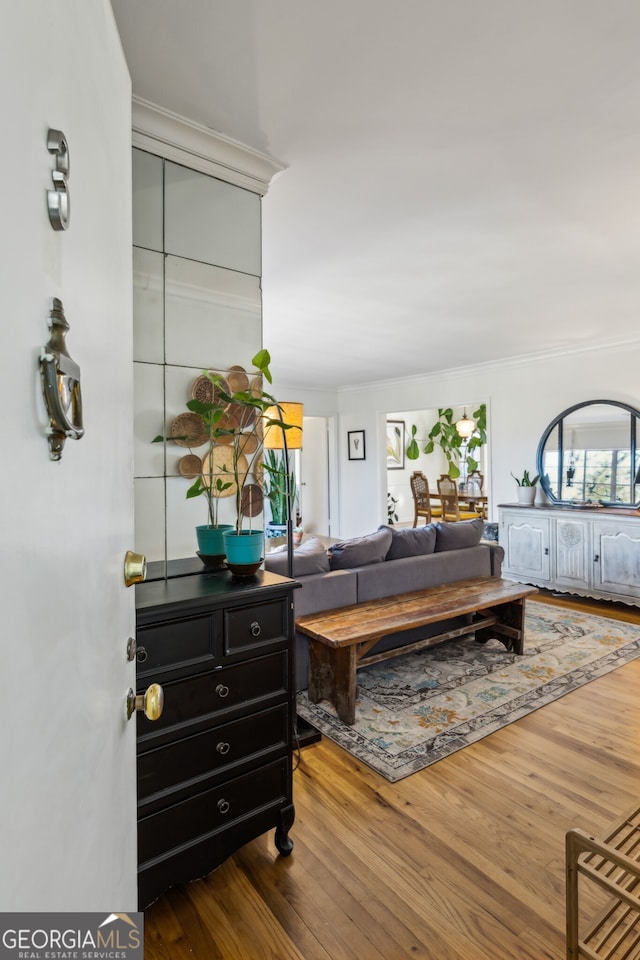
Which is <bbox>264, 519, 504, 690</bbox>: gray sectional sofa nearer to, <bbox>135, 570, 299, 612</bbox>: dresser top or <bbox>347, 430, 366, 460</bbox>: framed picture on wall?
<bbox>135, 570, 299, 612</bbox>: dresser top

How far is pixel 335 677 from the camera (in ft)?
8.65

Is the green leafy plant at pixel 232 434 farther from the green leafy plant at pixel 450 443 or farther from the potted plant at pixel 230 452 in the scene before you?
the green leafy plant at pixel 450 443

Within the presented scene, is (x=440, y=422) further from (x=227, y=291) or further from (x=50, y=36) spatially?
(x=50, y=36)

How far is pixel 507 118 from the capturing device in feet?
5.60

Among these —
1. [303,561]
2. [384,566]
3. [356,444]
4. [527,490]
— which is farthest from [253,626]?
[356,444]

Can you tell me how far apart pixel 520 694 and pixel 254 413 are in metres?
2.27

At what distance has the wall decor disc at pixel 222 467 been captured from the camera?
1.87 m

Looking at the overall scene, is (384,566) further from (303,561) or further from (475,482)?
(475,482)

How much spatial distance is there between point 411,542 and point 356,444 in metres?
4.51

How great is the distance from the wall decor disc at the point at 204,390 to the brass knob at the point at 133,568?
104cm

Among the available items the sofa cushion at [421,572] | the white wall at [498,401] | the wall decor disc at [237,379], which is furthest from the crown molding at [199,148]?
the white wall at [498,401]

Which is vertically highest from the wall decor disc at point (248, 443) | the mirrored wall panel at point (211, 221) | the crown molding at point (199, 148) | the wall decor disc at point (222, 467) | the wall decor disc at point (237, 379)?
the crown molding at point (199, 148)

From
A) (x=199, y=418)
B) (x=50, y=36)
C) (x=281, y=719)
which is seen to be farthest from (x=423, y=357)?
(x=50, y=36)

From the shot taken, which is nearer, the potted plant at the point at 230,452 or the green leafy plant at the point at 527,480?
the potted plant at the point at 230,452
